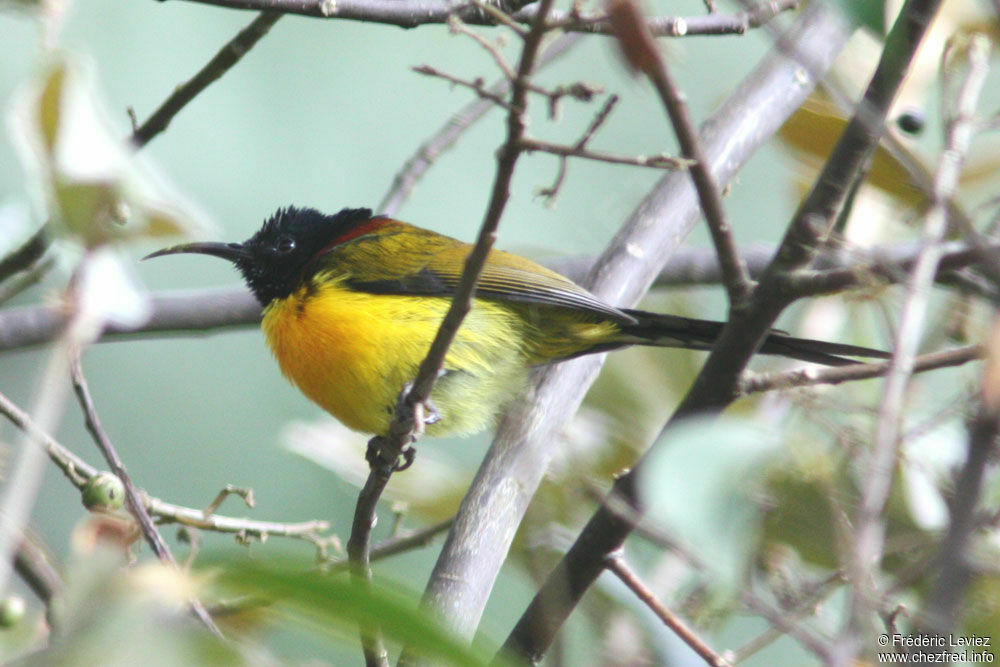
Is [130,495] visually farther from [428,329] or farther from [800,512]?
[428,329]

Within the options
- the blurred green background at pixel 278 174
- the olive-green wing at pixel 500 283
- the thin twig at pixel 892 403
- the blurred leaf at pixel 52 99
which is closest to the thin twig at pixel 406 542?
the olive-green wing at pixel 500 283

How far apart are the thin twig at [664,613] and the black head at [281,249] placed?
222 cm

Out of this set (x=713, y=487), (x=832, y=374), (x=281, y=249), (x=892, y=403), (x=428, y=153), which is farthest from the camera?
(x=428, y=153)

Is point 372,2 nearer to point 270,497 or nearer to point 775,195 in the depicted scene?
point 270,497

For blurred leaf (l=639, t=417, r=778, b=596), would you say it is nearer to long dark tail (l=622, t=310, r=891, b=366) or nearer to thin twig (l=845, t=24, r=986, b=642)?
thin twig (l=845, t=24, r=986, b=642)

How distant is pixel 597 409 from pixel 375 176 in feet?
10.4

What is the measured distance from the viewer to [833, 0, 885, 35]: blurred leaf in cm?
128

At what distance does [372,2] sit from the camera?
294cm

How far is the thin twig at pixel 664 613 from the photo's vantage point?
6.67 ft

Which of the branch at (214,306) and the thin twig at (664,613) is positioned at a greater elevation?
the branch at (214,306)

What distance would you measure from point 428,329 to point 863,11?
2517mm

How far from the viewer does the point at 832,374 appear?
1921 millimetres

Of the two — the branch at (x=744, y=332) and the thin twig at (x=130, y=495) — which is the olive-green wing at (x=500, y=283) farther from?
the thin twig at (x=130, y=495)

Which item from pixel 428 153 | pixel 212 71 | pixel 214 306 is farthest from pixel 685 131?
pixel 214 306
